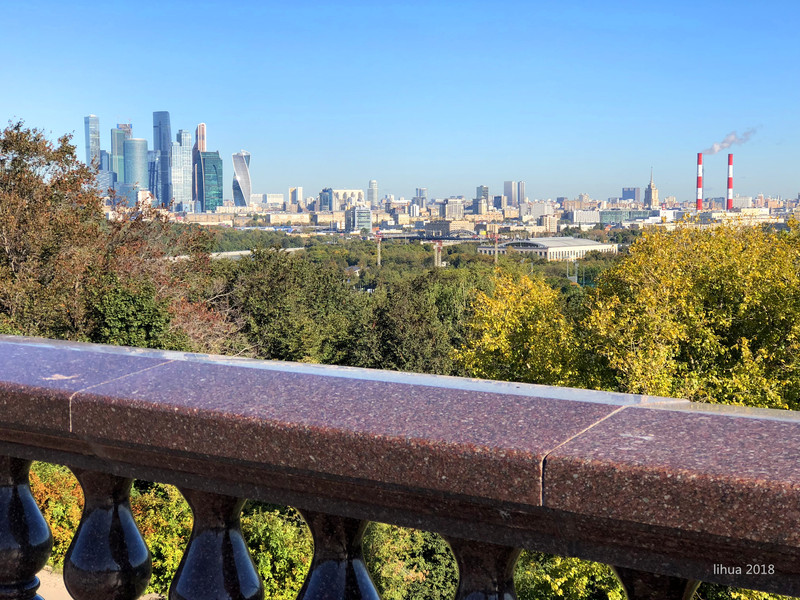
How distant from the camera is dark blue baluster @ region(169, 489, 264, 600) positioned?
1.44 meters

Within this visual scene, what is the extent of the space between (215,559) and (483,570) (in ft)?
1.68

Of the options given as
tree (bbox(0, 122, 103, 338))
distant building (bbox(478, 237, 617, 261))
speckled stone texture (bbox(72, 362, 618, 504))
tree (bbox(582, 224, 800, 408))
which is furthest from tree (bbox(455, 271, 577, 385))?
distant building (bbox(478, 237, 617, 261))

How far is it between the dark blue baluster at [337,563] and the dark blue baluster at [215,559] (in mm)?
142

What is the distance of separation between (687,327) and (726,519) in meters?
20.5

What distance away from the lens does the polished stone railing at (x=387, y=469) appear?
0.99 m

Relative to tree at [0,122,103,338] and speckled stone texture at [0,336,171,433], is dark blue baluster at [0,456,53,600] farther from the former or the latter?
tree at [0,122,103,338]

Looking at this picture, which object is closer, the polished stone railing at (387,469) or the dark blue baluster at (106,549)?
the polished stone railing at (387,469)

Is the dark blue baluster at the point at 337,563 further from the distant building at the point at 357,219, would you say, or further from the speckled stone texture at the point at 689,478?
the distant building at the point at 357,219

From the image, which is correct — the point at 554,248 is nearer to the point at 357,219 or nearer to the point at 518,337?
the point at 357,219

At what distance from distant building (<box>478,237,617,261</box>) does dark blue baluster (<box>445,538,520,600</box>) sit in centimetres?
12667

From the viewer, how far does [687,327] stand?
20.2 metres

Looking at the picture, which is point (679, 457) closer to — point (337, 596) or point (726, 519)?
point (726, 519)

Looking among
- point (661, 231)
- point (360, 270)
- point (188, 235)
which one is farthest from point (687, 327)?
point (360, 270)

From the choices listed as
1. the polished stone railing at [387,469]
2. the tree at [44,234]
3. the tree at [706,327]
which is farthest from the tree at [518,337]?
the polished stone railing at [387,469]
